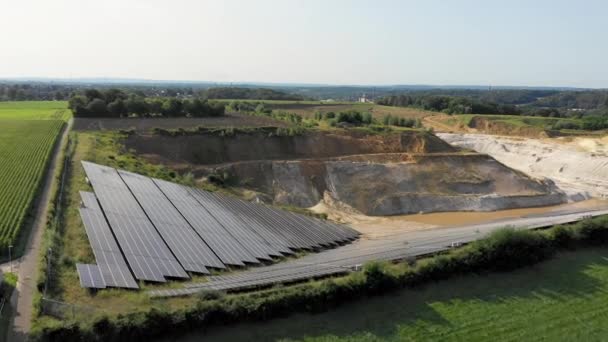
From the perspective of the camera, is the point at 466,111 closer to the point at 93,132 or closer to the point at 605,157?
the point at 605,157

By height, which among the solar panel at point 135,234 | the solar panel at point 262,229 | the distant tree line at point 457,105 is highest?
the distant tree line at point 457,105

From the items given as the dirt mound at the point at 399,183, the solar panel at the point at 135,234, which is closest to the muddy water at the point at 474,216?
the dirt mound at the point at 399,183

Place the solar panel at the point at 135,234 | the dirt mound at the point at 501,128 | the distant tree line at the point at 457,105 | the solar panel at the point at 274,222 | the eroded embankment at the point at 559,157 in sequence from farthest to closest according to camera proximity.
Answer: the distant tree line at the point at 457,105 < the dirt mound at the point at 501,128 < the eroded embankment at the point at 559,157 < the solar panel at the point at 274,222 < the solar panel at the point at 135,234

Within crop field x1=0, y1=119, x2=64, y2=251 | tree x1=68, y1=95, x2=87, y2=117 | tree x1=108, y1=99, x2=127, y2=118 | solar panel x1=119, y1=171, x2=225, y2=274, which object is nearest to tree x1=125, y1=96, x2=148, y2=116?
tree x1=108, y1=99, x2=127, y2=118

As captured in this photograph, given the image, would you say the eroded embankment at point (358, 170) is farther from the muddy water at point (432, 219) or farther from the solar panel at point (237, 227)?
the solar panel at point (237, 227)

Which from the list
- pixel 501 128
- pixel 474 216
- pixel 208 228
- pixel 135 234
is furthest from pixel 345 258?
pixel 501 128

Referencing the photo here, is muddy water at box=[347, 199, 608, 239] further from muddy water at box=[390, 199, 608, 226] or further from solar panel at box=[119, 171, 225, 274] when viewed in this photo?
solar panel at box=[119, 171, 225, 274]
